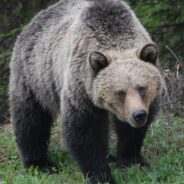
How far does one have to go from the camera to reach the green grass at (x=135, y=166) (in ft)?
23.6

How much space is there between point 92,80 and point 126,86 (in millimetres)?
470

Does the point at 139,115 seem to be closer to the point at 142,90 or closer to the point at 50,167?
the point at 142,90

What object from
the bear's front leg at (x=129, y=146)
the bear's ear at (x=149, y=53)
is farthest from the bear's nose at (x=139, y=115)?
the bear's front leg at (x=129, y=146)

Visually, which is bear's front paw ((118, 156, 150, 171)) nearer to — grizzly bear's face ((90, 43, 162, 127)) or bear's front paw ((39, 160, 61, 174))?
bear's front paw ((39, 160, 61, 174))

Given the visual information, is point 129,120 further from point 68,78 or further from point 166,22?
point 166,22

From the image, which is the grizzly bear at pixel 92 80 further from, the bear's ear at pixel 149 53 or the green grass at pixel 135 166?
the green grass at pixel 135 166

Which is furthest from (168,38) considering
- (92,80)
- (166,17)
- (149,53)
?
(92,80)

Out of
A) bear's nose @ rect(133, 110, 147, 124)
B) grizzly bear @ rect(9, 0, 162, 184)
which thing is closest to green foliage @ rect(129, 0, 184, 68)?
grizzly bear @ rect(9, 0, 162, 184)

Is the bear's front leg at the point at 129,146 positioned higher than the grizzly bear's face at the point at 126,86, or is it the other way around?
the grizzly bear's face at the point at 126,86

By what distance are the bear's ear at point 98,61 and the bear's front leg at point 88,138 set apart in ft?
1.45

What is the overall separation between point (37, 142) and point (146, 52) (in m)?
2.45

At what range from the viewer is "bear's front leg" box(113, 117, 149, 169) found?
766 cm

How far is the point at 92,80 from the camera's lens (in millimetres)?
6879

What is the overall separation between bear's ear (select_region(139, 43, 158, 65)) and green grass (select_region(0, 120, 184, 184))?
4.15ft
